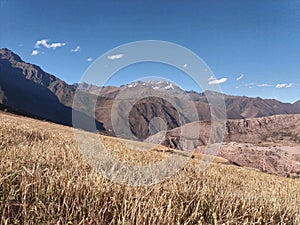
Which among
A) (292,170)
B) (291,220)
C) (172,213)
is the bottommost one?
(292,170)

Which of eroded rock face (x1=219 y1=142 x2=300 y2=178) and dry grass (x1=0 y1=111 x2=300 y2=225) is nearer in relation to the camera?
dry grass (x1=0 y1=111 x2=300 y2=225)

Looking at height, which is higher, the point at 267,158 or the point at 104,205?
the point at 104,205

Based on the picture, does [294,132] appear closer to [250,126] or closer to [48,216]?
[250,126]

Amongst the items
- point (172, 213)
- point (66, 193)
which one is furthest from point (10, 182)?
point (172, 213)

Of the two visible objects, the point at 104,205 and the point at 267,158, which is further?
the point at 267,158

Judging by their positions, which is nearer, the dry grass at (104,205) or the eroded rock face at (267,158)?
the dry grass at (104,205)

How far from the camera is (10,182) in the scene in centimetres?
327

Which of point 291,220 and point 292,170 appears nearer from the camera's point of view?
point 291,220

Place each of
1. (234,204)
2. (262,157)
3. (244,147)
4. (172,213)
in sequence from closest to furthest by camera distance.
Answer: (172,213), (234,204), (262,157), (244,147)

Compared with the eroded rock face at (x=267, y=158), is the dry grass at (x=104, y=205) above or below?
above

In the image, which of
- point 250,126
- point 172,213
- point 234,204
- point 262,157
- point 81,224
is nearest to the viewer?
point 81,224

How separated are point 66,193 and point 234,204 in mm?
1974

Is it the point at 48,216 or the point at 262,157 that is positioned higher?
the point at 48,216

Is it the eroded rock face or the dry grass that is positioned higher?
the dry grass
